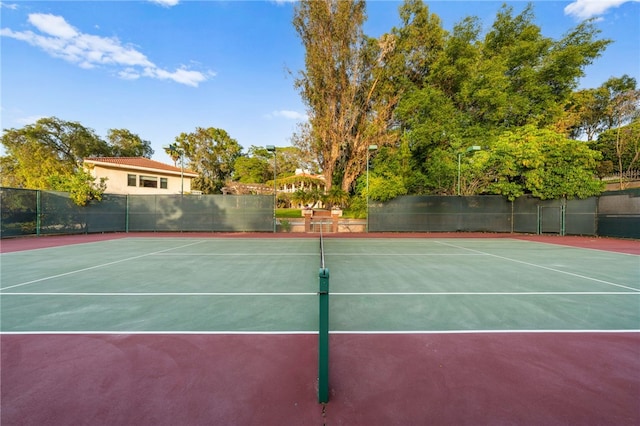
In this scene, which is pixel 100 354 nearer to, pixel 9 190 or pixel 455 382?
pixel 455 382

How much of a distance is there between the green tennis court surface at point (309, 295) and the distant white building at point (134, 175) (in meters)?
20.4

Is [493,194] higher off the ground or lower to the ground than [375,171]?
lower

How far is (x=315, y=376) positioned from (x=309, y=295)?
8.63 ft

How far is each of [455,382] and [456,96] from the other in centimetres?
2696

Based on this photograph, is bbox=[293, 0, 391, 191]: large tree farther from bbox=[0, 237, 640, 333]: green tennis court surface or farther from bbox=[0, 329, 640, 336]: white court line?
bbox=[0, 329, 640, 336]: white court line

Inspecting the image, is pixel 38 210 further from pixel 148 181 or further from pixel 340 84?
pixel 340 84

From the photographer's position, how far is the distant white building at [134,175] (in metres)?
26.4

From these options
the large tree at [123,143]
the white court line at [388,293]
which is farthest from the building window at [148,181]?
the white court line at [388,293]

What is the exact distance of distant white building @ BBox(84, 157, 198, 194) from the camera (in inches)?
1040

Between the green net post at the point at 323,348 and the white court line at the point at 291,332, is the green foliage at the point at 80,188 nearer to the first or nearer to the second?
the white court line at the point at 291,332

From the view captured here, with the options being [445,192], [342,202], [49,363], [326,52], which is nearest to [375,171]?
[342,202]

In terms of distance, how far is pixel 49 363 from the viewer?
122 inches

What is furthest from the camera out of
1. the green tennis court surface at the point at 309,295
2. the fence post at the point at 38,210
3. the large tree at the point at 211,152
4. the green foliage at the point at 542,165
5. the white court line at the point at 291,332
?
the large tree at the point at 211,152

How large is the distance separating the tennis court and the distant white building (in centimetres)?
2383
